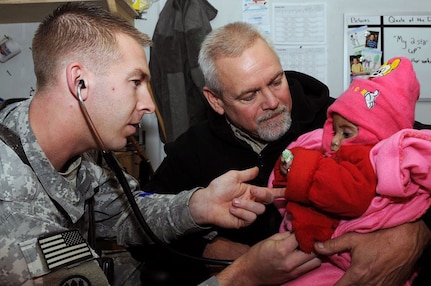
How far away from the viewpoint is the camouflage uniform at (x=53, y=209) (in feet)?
3.12

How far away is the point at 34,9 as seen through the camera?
231 cm

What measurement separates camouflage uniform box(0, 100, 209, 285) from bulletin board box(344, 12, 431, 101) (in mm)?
1907

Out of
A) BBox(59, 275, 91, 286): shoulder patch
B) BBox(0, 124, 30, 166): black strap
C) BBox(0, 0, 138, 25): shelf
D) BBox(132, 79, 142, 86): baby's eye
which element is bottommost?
BBox(59, 275, 91, 286): shoulder patch

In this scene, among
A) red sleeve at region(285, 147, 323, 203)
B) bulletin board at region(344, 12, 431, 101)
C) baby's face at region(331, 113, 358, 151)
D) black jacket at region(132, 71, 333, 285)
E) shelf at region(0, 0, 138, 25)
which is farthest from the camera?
bulletin board at region(344, 12, 431, 101)

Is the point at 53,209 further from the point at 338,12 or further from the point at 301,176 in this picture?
the point at 338,12

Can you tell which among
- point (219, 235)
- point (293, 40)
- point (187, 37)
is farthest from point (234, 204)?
point (293, 40)

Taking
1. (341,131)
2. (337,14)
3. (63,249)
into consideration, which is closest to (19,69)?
(337,14)

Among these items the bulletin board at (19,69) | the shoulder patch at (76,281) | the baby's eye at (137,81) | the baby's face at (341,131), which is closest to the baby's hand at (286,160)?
the baby's face at (341,131)

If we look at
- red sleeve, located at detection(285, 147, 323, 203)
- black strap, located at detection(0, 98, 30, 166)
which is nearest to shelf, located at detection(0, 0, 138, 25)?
black strap, located at detection(0, 98, 30, 166)

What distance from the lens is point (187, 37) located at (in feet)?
8.50

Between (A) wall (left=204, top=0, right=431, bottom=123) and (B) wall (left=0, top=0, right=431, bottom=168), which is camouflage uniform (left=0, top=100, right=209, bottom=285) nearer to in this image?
(B) wall (left=0, top=0, right=431, bottom=168)

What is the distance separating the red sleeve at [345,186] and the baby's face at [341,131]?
4.2 inches

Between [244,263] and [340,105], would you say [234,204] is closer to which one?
[244,263]

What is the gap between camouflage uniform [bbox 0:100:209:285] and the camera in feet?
3.12
